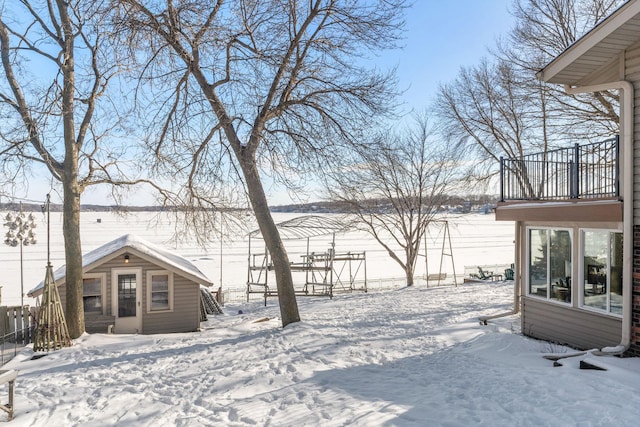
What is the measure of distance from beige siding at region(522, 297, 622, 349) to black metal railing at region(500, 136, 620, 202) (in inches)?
93.6

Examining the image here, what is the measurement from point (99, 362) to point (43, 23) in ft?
27.6

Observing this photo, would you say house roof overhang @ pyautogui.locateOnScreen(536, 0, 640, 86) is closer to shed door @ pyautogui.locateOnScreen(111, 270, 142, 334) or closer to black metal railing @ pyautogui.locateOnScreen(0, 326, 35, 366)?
shed door @ pyautogui.locateOnScreen(111, 270, 142, 334)

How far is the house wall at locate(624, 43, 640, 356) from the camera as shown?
7091 millimetres

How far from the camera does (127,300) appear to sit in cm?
1391

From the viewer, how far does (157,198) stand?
14.0m

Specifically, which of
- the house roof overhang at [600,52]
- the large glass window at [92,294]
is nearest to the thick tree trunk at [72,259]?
the large glass window at [92,294]

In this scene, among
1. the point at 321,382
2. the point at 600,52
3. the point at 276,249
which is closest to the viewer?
the point at 321,382

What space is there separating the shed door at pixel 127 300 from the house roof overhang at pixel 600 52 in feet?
41.7

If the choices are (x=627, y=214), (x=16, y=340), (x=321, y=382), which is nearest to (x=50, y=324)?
(x=16, y=340)

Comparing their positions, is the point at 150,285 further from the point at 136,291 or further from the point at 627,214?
the point at 627,214

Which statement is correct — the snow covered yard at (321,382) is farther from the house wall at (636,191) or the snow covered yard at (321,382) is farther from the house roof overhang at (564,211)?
the house roof overhang at (564,211)

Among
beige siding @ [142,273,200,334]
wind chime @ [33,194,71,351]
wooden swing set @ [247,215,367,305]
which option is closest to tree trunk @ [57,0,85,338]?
wind chime @ [33,194,71,351]

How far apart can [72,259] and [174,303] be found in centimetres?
463

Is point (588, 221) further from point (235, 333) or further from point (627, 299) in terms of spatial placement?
point (235, 333)
